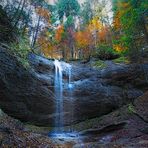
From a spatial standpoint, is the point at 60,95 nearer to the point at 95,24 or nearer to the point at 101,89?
the point at 101,89

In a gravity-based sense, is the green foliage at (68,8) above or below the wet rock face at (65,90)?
above

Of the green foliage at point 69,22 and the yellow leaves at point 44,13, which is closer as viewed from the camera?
the yellow leaves at point 44,13

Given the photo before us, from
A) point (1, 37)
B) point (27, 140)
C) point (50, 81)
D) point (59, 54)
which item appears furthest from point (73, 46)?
point (27, 140)

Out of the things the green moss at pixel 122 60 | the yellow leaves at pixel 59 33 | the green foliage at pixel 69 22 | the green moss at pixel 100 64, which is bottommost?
the green moss at pixel 100 64

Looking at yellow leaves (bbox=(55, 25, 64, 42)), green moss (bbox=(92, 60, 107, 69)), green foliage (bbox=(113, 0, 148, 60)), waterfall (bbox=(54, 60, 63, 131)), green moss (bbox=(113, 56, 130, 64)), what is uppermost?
yellow leaves (bbox=(55, 25, 64, 42))

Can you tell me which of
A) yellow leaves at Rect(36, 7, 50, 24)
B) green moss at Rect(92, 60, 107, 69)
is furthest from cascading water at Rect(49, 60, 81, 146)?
yellow leaves at Rect(36, 7, 50, 24)

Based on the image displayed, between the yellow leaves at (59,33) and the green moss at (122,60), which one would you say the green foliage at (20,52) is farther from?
the yellow leaves at (59,33)

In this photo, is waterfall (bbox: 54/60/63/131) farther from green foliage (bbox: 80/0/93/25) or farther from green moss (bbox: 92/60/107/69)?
green foliage (bbox: 80/0/93/25)

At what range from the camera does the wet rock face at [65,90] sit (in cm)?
1850

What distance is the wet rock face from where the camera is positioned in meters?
18.5

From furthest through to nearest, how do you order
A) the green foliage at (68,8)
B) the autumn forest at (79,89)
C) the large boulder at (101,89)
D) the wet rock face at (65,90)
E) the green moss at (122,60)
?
the green foliage at (68,8) < the green moss at (122,60) < the large boulder at (101,89) < the wet rock face at (65,90) < the autumn forest at (79,89)

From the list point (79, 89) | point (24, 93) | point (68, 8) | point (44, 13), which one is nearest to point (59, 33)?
point (68, 8)

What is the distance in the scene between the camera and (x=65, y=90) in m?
22.8

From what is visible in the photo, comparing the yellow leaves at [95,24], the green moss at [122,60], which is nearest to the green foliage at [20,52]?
the green moss at [122,60]
